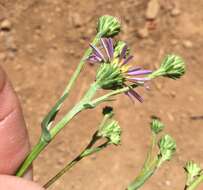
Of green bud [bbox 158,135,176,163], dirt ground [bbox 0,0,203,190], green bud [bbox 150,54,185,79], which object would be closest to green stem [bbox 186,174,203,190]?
green bud [bbox 158,135,176,163]

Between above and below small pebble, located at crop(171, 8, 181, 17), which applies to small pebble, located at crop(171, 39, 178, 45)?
below

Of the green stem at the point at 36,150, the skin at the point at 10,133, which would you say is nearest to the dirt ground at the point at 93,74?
the skin at the point at 10,133

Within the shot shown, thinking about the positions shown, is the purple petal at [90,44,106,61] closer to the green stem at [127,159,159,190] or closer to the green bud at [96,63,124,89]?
the green bud at [96,63,124,89]

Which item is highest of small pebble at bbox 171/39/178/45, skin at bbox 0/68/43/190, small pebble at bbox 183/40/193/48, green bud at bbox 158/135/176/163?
green bud at bbox 158/135/176/163

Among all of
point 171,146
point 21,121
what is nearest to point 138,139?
point 21,121

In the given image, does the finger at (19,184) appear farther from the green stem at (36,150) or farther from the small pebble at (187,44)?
the small pebble at (187,44)

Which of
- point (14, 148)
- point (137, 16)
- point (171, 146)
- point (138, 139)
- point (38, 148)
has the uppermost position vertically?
point (38, 148)

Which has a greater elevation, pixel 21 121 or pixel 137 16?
pixel 21 121

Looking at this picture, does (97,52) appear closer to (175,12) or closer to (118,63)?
(118,63)

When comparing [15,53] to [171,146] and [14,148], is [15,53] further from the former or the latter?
[171,146]
